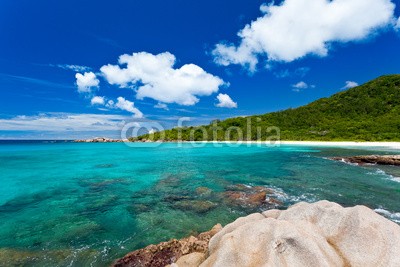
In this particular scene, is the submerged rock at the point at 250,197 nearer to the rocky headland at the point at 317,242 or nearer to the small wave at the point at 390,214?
the small wave at the point at 390,214

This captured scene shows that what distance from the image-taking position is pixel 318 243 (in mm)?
5824

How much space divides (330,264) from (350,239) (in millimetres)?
1038

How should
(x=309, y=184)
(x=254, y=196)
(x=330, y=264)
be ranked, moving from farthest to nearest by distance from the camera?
(x=309, y=184) → (x=254, y=196) → (x=330, y=264)

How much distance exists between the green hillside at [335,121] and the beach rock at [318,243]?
92403 mm

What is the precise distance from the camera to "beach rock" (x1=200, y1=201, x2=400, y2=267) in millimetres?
5469

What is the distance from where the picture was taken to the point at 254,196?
1767cm

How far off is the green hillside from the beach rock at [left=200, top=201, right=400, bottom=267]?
9240 centimetres

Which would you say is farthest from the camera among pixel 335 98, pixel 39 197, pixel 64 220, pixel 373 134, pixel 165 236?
pixel 335 98

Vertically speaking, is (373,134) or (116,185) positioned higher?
(373,134)

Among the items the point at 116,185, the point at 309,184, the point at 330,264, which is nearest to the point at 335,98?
the point at 309,184

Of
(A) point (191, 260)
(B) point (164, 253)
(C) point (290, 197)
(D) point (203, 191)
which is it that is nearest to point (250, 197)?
(C) point (290, 197)

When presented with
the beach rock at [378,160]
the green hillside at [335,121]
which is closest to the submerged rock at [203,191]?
the beach rock at [378,160]

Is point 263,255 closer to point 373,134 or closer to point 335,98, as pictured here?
point 373,134

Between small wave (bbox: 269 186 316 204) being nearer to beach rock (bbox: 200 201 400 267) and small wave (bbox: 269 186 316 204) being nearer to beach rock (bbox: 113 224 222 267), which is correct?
beach rock (bbox: 113 224 222 267)
